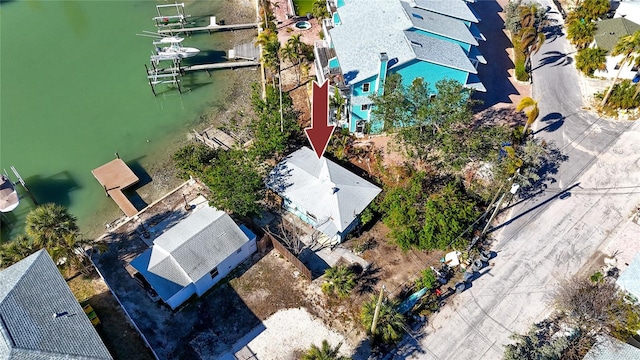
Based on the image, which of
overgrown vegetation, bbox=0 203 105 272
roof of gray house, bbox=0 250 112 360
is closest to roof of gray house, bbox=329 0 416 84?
overgrown vegetation, bbox=0 203 105 272

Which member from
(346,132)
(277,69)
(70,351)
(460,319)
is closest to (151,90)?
(277,69)

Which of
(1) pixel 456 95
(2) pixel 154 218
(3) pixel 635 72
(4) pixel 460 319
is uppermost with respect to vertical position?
(1) pixel 456 95

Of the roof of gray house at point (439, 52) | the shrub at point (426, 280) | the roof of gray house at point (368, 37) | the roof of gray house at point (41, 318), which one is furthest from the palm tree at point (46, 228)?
the roof of gray house at point (439, 52)

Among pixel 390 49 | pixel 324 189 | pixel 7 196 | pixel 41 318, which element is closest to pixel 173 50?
pixel 7 196

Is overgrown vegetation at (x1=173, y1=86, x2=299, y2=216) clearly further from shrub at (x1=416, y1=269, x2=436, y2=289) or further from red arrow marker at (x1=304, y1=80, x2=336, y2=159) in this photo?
shrub at (x1=416, y1=269, x2=436, y2=289)

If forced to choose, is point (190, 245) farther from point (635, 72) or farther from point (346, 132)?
point (635, 72)

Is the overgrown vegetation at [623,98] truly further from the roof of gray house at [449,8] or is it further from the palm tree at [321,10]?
the palm tree at [321,10]
